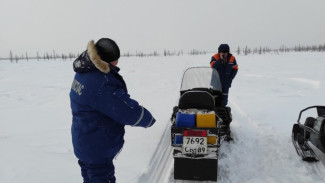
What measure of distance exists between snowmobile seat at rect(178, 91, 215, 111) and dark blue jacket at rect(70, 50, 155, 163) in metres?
1.99

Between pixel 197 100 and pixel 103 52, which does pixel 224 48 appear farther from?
pixel 103 52

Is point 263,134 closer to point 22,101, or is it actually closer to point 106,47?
point 106,47

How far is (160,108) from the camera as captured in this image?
827 cm

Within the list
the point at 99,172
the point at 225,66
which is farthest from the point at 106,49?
the point at 225,66

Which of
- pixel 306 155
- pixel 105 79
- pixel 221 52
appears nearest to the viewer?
pixel 105 79

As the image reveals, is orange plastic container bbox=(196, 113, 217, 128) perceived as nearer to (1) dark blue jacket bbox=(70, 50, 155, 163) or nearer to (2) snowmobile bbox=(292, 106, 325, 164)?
(1) dark blue jacket bbox=(70, 50, 155, 163)

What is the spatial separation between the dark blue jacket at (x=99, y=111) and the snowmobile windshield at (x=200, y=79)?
2.96 meters

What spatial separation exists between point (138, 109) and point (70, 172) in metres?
2.19

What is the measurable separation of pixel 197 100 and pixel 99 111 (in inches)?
93.8

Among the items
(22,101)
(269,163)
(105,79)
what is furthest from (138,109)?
(22,101)

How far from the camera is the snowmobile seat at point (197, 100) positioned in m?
4.20

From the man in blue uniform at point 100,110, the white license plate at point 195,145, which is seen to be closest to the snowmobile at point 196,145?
the white license plate at point 195,145

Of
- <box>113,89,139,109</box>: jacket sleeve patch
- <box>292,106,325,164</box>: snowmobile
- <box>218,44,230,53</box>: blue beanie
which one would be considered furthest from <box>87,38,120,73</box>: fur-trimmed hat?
<box>218,44,230,53</box>: blue beanie

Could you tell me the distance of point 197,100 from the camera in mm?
4230
